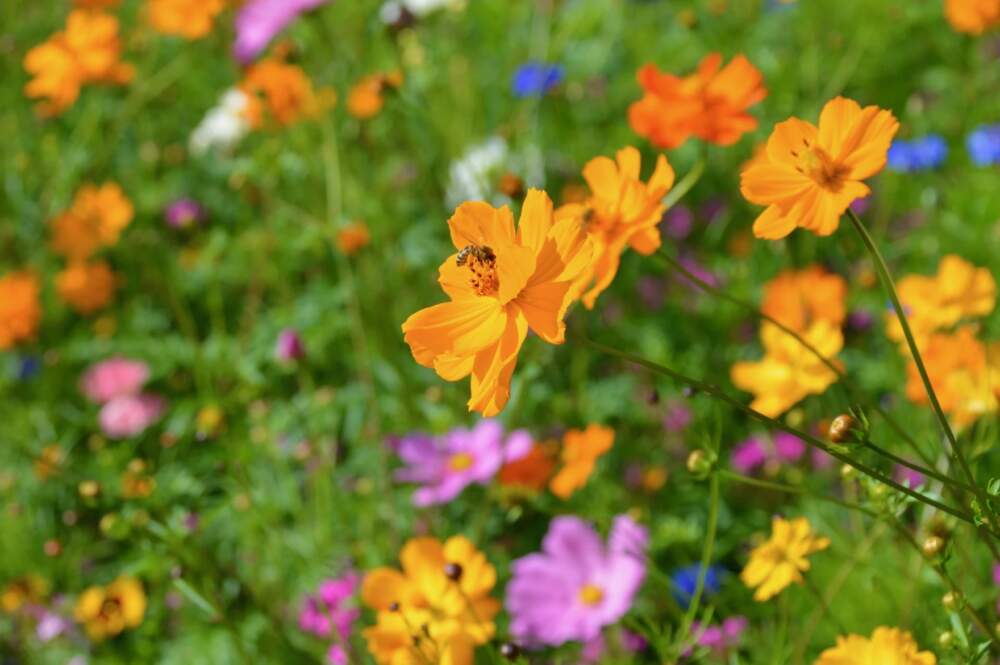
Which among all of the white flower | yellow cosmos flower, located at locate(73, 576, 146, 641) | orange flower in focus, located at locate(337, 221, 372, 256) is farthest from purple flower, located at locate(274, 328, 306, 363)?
the white flower

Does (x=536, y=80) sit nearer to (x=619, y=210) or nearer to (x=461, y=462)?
(x=461, y=462)

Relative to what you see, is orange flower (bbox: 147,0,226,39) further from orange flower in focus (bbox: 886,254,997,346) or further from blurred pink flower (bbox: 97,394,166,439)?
orange flower in focus (bbox: 886,254,997,346)

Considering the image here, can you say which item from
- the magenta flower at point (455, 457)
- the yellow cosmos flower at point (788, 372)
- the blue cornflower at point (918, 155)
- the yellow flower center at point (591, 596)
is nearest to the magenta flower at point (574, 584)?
the yellow flower center at point (591, 596)

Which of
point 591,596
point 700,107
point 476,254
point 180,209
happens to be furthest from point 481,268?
point 180,209

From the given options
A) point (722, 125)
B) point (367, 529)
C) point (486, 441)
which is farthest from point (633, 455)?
point (722, 125)

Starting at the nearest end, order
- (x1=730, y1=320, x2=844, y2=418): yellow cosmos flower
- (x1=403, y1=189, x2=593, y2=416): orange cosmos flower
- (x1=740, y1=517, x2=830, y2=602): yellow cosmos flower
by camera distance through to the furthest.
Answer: (x1=403, y1=189, x2=593, y2=416): orange cosmos flower < (x1=740, y1=517, x2=830, y2=602): yellow cosmos flower < (x1=730, y1=320, x2=844, y2=418): yellow cosmos flower

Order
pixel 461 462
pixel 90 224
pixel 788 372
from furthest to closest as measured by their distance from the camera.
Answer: pixel 90 224 < pixel 461 462 < pixel 788 372
